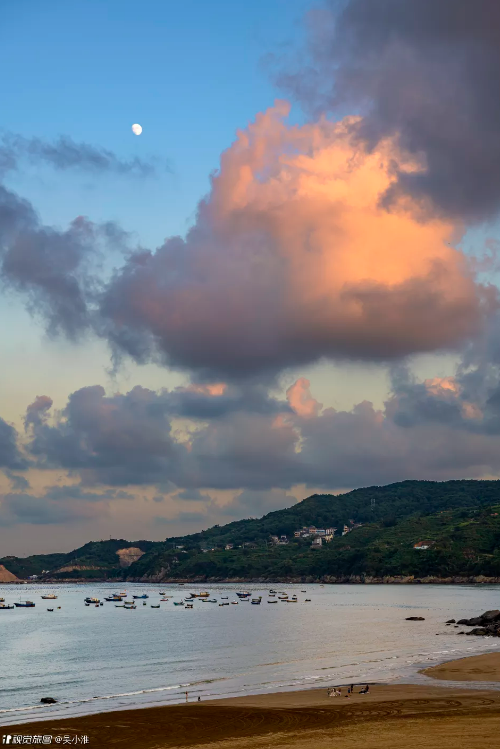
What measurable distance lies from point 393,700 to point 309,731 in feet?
50.6

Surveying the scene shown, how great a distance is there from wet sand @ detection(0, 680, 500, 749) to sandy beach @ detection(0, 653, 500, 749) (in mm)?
64

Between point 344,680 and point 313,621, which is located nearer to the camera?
point 344,680

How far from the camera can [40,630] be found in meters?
182

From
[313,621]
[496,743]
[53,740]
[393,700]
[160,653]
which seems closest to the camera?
[496,743]

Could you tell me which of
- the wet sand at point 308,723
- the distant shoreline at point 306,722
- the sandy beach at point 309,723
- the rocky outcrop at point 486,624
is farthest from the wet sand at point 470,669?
the rocky outcrop at point 486,624

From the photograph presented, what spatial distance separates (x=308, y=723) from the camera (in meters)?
55.8

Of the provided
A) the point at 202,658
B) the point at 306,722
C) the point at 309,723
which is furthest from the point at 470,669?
the point at 202,658

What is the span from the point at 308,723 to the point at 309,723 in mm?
78

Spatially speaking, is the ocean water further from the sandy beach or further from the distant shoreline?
the distant shoreline

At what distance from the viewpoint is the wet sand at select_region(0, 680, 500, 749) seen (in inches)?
1892

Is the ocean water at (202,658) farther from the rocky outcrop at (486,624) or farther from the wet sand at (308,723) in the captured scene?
the wet sand at (308,723)

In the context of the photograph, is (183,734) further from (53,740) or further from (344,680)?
(344,680)

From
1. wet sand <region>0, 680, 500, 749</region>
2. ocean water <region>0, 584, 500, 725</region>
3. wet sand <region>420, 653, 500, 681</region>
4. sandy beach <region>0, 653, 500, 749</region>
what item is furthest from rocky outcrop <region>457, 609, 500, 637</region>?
wet sand <region>0, 680, 500, 749</region>

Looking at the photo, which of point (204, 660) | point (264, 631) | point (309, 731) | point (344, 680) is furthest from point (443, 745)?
point (264, 631)
